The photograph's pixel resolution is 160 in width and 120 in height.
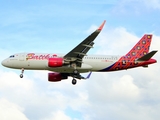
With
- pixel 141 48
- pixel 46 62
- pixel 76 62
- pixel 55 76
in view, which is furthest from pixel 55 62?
pixel 141 48

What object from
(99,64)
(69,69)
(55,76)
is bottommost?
(55,76)

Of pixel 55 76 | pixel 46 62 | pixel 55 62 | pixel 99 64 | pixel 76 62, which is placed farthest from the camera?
pixel 55 76

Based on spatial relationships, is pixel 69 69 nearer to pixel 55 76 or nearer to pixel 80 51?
pixel 80 51

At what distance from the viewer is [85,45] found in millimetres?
71312

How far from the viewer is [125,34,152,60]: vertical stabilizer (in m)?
80.2

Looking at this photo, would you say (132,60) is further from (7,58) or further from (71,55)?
(7,58)

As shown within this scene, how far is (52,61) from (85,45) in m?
6.11

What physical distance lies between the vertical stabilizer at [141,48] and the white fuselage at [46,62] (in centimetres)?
295

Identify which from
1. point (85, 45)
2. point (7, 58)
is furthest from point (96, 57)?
point (7, 58)

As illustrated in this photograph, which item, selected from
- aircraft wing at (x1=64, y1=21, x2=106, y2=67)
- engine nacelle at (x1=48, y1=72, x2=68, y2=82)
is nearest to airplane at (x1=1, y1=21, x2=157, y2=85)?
aircraft wing at (x1=64, y1=21, x2=106, y2=67)

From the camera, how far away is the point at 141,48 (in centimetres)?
8200

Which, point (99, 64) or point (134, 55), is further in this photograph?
point (134, 55)

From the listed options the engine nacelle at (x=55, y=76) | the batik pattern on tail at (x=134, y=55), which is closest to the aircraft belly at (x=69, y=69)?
the batik pattern on tail at (x=134, y=55)

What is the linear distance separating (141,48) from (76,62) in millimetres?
12260
